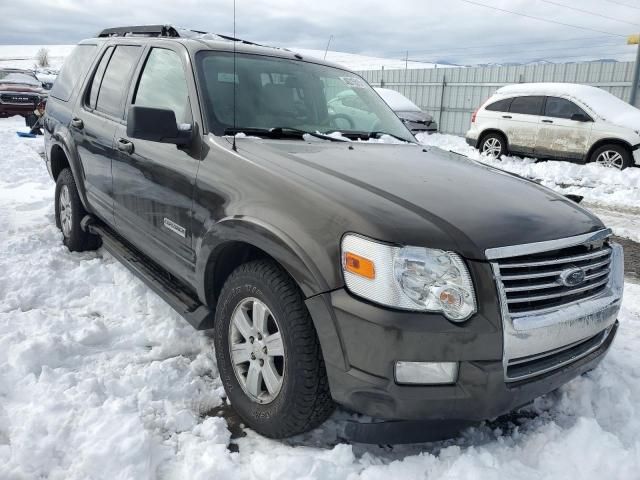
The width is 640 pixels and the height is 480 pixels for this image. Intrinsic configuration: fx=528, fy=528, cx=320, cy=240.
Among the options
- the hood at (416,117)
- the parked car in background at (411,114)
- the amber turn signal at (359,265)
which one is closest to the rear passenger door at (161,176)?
the amber turn signal at (359,265)

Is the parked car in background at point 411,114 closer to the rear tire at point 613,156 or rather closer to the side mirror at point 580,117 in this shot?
the side mirror at point 580,117

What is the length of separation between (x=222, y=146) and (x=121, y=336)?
1.46 m

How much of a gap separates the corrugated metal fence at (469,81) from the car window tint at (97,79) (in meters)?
14.8

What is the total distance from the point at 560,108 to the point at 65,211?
33.7 ft

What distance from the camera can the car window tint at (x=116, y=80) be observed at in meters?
3.83

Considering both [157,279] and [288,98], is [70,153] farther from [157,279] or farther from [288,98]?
[288,98]

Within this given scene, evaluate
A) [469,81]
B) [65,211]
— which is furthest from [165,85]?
[469,81]

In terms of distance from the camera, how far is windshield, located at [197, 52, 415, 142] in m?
3.05

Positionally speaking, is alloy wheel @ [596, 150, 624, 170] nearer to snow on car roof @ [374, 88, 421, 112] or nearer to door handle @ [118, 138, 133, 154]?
snow on car roof @ [374, 88, 421, 112]

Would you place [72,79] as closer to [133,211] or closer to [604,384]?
Answer: [133,211]

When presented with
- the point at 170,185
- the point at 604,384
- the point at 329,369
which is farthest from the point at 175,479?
the point at 604,384

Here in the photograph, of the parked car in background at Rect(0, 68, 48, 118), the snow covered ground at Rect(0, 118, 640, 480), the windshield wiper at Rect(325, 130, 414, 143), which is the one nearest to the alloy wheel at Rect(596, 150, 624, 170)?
the snow covered ground at Rect(0, 118, 640, 480)

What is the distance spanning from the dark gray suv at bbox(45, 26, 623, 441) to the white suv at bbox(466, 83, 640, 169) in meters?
8.62

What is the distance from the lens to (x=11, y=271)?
4168 millimetres
